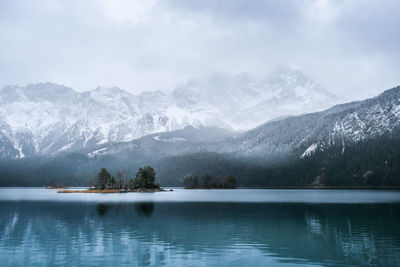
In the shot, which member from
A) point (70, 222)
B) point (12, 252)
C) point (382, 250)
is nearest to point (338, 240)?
point (382, 250)

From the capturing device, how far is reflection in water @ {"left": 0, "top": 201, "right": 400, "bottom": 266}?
44.8m

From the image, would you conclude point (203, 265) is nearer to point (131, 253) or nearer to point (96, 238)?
point (131, 253)

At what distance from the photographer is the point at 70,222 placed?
8131cm

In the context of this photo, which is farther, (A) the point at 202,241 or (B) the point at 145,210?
(B) the point at 145,210

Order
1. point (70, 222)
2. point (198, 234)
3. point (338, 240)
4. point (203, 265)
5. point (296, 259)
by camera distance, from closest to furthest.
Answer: point (203, 265), point (296, 259), point (338, 240), point (198, 234), point (70, 222)

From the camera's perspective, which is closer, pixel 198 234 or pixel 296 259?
pixel 296 259

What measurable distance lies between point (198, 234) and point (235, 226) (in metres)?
12.0

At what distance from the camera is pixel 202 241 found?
57.0m

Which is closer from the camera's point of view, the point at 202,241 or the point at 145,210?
the point at 202,241

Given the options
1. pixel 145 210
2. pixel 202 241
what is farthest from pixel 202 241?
pixel 145 210

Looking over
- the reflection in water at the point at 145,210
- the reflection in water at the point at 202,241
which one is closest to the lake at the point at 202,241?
the reflection in water at the point at 202,241

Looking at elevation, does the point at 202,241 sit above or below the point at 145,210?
below

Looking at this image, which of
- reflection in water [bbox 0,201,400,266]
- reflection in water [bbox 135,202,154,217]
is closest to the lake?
reflection in water [bbox 0,201,400,266]

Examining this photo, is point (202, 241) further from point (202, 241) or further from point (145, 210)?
point (145, 210)
